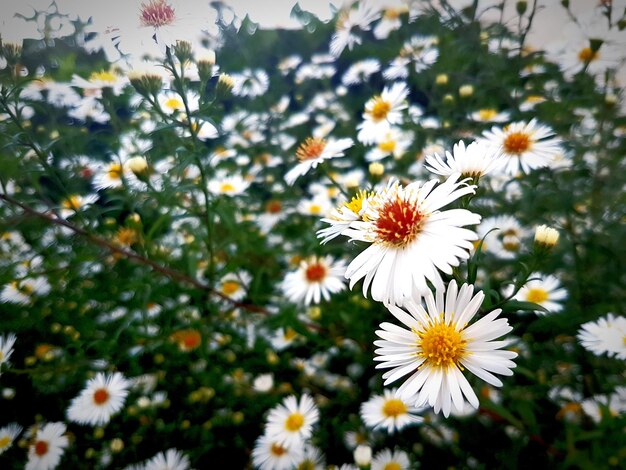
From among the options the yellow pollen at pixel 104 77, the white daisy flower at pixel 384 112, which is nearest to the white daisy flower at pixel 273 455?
the white daisy flower at pixel 384 112

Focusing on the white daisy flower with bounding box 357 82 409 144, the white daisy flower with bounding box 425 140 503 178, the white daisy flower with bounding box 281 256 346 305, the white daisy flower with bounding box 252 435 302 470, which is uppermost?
the white daisy flower with bounding box 357 82 409 144

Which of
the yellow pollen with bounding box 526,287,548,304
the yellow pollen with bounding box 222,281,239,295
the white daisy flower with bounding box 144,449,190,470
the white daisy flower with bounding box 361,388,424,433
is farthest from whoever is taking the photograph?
the yellow pollen with bounding box 222,281,239,295

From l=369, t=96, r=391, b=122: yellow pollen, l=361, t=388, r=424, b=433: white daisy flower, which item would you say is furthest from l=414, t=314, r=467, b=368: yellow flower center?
l=369, t=96, r=391, b=122: yellow pollen

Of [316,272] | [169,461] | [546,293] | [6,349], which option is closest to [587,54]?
[546,293]

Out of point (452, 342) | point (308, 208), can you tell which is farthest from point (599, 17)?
point (452, 342)

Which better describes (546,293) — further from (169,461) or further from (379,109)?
(169,461)

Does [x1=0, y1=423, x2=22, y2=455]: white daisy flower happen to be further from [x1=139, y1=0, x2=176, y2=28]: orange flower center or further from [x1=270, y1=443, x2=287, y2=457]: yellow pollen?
[x1=139, y1=0, x2=176, y2=28]: orange flower center
